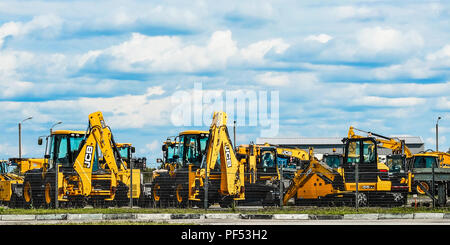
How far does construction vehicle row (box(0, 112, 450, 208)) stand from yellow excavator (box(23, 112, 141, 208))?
1.6 inches

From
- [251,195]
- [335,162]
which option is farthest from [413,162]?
[251,195]

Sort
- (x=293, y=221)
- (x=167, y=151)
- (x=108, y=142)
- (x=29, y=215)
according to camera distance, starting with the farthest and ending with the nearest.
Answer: (x=167, y=151) < (x=108, y=142) < (x=29, y=215) < (x=293, y=221)

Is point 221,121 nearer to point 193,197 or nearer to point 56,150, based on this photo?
point 193,197

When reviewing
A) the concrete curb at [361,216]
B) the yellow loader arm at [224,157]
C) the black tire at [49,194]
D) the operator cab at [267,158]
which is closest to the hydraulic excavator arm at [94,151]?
the black tire at [49,194]

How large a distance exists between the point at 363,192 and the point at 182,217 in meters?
9.35

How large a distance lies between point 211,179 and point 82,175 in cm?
518

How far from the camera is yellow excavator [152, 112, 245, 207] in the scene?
3169cm

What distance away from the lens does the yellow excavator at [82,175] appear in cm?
3212

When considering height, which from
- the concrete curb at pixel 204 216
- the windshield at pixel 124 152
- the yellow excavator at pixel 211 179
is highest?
the windshield at pixel 124 152

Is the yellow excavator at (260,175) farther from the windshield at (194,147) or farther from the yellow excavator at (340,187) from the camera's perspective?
the windshield at (194,147)

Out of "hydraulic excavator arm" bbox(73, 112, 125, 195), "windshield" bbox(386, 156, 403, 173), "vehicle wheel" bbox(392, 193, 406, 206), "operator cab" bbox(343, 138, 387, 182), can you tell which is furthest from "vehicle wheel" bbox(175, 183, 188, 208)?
"windshield" bbox(386, 156, 403, 173)

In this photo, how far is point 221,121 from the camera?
32.5m

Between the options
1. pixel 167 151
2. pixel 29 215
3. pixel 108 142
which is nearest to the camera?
pixel 29 215

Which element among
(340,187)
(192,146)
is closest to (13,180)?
(192,146)
